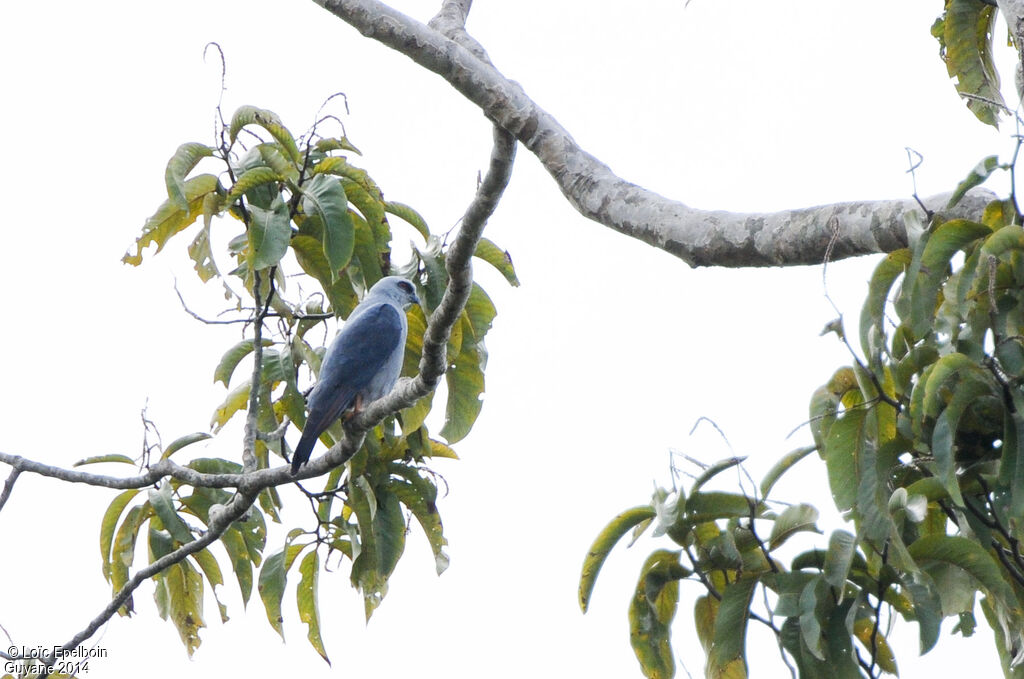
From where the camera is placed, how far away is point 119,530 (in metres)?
4.36

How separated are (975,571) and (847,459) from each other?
483 mm

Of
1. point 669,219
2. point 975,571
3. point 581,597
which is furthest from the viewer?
point 669,219

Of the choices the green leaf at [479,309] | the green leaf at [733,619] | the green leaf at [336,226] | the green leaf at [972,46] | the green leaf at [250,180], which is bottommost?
the green leaf at [733,619]

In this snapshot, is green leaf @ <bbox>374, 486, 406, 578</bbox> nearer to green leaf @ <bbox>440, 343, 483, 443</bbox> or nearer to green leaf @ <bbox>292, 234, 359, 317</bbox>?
green leaf @ <bbox>440, 343, 483, 443</bbox>

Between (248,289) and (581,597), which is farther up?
(248,289)

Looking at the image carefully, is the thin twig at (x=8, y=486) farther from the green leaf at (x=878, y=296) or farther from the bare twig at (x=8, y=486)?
the green leaf at (x=878, y=296)

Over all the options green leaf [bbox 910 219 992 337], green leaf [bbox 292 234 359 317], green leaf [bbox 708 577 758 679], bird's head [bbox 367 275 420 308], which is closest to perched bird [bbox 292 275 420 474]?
bird's head [bbox 367 275 420 308]

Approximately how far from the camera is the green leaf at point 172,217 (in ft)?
13.6

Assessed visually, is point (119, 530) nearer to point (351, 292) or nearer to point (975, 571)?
point (351, 292)

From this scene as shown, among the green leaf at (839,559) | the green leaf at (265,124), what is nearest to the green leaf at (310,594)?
the green leaf at (265,124)

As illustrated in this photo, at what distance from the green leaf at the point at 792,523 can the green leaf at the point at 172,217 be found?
259 centimetres

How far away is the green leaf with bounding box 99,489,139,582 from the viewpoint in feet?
14.3

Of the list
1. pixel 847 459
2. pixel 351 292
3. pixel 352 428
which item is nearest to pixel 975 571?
pixel 847 459

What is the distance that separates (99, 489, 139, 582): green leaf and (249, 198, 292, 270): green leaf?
4.22ft
